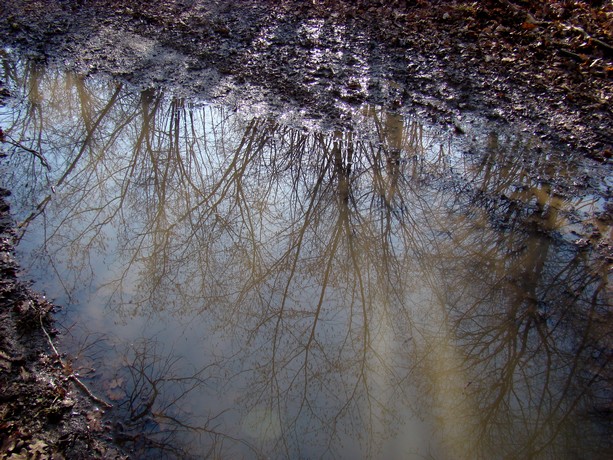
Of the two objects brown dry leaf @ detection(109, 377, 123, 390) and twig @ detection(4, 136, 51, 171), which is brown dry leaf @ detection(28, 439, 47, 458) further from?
twig @ detection(4, 136, 51, 171)

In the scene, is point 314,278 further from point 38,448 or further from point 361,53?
point 361,53

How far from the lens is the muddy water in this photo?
273 centimetres

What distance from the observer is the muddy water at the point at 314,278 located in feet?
8.95

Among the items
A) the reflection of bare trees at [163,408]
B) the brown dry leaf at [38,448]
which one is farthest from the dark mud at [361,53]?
the brown dry leaf at [38,448]

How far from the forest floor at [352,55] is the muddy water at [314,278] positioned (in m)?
0.36

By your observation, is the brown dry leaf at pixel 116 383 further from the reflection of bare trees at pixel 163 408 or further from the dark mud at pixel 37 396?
the dark mud at pixel 37 396

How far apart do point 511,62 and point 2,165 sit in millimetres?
5995

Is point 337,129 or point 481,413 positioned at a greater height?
point 337,129

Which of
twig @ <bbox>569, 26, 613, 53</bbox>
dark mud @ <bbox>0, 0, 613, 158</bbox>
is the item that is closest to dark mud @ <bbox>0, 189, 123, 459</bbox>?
dark mud @ <bbox>0, 0, 613, 158</bbox>

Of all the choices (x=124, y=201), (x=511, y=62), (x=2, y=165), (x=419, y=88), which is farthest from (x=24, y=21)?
(x=511, y=62)

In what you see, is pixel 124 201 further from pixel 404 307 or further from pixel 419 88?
pixel 419 88

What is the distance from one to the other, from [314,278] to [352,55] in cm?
367

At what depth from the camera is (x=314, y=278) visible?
3676 millimetres

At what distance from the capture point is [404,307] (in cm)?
346
